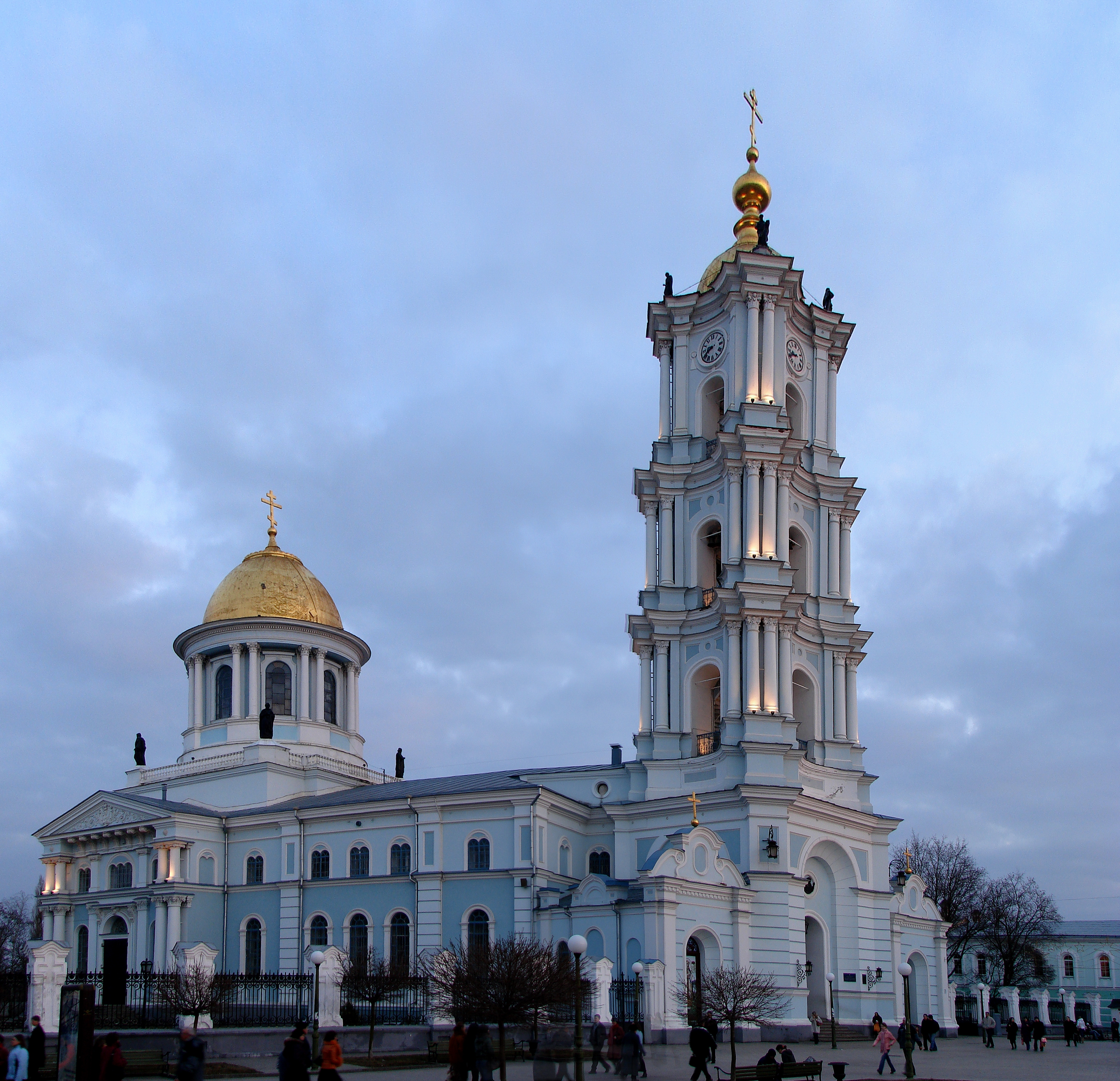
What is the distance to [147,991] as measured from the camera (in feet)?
106

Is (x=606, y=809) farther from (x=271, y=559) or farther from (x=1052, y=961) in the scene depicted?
(x=1052, y=961)

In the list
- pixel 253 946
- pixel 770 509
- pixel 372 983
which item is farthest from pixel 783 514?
pixel 253 946

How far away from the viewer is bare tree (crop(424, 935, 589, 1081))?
27078 mm

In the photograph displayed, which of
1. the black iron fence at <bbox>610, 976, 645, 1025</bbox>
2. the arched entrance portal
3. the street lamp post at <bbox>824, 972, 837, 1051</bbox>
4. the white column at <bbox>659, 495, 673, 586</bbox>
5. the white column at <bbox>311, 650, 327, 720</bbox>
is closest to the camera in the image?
the black iron fence at <bbox>610, 976, 645, 1025</bbox>

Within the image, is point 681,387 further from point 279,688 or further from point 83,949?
point 83,949

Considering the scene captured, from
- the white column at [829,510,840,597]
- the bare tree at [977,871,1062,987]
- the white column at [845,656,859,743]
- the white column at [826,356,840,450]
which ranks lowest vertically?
the bare tree at [977,871,1062,987]

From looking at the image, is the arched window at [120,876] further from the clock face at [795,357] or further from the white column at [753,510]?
the clock face at [795,357]

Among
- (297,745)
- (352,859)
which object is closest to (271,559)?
(297,745)

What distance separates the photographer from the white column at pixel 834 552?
49.5 metres

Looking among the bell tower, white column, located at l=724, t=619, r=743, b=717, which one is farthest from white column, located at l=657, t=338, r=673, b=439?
white column, located at l=724, t=619, r=743, b=717

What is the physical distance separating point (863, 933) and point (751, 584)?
Answer: 12.4 meters

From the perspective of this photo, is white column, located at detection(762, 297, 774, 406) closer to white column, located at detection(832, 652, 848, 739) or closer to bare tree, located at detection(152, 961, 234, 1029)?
white column, located at detection(832, 652, 848, 739)

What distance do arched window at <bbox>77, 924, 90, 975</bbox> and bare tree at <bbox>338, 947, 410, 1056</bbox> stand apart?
66.9 ft

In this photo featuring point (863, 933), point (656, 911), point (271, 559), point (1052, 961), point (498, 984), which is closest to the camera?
Result: point (498, 984)
